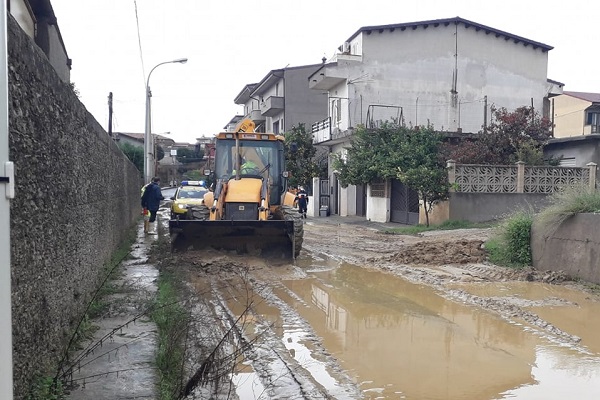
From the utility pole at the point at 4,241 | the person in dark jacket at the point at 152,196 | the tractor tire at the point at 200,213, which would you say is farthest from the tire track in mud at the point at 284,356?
the person in dark jacket at the point at 152,196

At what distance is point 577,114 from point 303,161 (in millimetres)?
23688

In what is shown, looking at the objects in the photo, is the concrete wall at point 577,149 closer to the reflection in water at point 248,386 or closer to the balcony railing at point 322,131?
the balcony railing at point 322,131

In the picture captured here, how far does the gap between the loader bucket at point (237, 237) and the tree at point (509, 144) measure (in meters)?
11.7

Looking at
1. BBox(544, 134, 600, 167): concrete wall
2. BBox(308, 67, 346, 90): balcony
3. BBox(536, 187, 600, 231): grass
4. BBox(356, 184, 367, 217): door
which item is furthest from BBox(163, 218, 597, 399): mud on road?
BBox(308, 67, 346, 90): balcony

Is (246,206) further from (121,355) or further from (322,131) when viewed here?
(322,131)

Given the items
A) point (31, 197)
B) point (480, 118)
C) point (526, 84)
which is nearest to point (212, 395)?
point (31, 197)

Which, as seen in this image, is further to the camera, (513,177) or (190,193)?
(190,193)

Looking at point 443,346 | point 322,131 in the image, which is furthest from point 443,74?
point 443,346

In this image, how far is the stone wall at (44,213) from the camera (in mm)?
3793

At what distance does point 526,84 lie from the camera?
100 ft

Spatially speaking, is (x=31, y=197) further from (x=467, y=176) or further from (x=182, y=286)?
(x=467, y=176)

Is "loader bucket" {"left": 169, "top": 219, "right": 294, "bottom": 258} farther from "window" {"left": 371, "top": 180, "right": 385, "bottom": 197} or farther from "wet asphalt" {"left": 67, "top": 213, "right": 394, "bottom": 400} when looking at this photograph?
"window" {"left": 371, "top": 180, "right": 385, "bottom": 197}

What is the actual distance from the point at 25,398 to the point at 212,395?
1651 millimetres

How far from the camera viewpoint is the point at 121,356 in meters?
5.36
